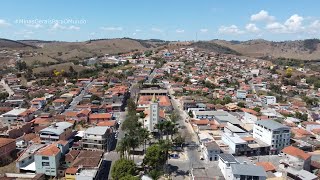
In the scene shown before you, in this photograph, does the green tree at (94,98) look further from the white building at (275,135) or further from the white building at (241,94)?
the white building at (275,135)

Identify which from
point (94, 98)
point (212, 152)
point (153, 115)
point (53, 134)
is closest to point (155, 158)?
point (212, 152)

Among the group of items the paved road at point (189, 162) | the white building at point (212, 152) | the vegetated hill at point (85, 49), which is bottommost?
the paved road at point (189, 162)

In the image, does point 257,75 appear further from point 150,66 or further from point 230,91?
point 150,66

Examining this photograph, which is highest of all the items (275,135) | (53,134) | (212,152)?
(53,134)

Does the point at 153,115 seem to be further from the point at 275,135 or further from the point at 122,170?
the point at 275,135

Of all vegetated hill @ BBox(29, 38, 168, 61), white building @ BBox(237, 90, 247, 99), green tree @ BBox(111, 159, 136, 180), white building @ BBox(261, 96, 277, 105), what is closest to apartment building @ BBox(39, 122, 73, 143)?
green tree @ BBox(111, 159, 136, 180)

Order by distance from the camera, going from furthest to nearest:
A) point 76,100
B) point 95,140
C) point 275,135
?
point 76,100, point 275,135, point 95,140

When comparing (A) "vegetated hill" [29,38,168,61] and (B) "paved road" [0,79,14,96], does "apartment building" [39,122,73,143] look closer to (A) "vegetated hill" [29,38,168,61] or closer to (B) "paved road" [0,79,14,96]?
(B) "paved road" [0,79,14,96]

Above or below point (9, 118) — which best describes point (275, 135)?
above

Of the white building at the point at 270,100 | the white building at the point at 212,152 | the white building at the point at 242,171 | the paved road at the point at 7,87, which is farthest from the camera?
the paved road at the point at 7,87

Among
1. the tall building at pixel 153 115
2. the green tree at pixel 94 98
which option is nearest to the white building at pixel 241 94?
the tall building at pixel 153 115
